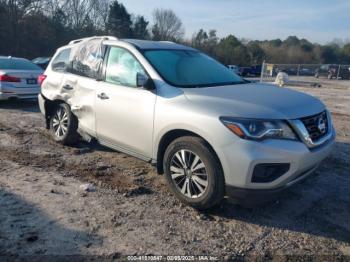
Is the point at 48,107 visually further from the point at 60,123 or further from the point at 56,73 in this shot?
the point at 56,73

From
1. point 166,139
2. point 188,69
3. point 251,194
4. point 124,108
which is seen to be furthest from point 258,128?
point 124,108

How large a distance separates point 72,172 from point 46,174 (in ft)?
1.12

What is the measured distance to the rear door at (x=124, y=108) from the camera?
419 cm

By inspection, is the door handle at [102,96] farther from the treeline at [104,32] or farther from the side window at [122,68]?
the treeline at [104,32]

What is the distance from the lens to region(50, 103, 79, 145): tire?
570 cm

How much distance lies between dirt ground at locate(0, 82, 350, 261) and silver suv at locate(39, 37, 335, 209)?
36 centimetres

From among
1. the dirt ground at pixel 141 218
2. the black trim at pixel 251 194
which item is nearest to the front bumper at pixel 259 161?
the black trim at pixel 251 194

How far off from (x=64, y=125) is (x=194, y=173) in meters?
3.06

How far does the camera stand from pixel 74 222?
3.50 m

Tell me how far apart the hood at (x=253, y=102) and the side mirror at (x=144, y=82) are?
403 mm

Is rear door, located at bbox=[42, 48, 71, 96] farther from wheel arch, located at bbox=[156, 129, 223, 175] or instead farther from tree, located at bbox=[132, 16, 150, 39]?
tree, located at bbox=[132, 16, 150, 39]

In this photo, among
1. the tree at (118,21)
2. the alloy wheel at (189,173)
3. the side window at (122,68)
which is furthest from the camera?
the tree at (118,21)

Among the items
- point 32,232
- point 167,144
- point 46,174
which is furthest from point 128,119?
point 32,232

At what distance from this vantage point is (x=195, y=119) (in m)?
3.61
